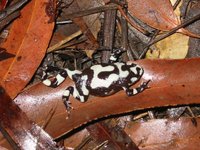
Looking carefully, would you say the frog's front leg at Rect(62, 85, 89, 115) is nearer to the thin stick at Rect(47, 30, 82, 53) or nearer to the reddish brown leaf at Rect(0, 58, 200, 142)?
the reddish brown leaf at Rect(0, 58, 200, 142)

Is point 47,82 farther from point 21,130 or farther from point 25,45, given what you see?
point 21,130

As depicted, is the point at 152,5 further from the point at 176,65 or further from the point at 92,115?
the point at 92,115

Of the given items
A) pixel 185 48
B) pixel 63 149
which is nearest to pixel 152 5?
pixel 185 48

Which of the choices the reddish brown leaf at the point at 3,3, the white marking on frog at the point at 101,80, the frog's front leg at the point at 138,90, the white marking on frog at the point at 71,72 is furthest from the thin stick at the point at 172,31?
the reddish brown leaf at the point at 3,3

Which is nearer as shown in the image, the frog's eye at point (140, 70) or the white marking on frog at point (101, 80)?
the frog's eye at point (140, 70)

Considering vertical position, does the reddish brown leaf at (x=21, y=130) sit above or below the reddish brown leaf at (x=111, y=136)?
above

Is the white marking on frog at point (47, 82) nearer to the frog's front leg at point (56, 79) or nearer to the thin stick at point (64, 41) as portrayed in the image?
the frog's front leg at point (56, 79)
